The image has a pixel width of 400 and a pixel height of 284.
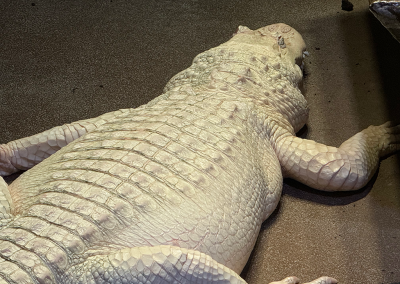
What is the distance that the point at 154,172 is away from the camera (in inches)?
77.0

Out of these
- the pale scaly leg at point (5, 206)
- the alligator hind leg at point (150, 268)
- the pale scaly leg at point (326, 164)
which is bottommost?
the pale scaly leg at point (326, 164)

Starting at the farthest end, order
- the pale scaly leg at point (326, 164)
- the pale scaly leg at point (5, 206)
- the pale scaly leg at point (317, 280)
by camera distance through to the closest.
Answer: the pale scaly leg at point (326, 164) → the pale scaly leg at point (317, 280) → the pale scaly leg at point (5, 206)

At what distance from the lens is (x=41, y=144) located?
8.43ft

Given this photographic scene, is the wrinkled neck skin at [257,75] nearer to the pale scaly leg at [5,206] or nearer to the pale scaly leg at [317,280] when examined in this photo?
the pale scaly leg at [317,280]

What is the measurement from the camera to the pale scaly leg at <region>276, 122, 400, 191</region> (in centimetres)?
241

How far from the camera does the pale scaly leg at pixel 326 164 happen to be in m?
2.41

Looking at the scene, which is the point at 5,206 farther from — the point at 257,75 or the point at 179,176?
Result: the point at 257,75

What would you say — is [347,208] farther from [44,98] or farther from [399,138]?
[44,98]

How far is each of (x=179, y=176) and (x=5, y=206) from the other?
0.71 m

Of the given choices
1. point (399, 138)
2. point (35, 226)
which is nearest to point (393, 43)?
point (399, 138)

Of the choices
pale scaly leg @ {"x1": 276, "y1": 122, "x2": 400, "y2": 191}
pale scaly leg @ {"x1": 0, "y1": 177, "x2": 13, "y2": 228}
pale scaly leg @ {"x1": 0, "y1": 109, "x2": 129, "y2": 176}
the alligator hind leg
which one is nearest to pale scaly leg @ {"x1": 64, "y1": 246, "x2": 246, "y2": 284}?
the alligator hind leg

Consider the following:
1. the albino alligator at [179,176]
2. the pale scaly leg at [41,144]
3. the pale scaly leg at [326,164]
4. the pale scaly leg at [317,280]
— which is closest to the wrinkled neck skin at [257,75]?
the albino alligator at [179,176]

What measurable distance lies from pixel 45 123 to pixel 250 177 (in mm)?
1473

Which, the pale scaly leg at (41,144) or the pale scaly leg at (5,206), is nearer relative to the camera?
the pale scaly leg at (5,206)
